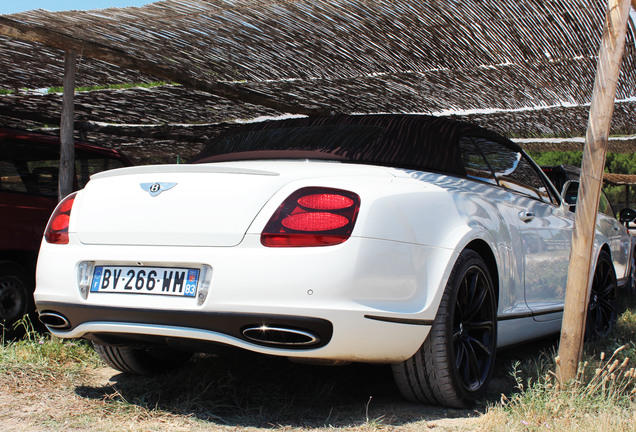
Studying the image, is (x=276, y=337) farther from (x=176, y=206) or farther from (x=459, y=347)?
(x=459, y=347)

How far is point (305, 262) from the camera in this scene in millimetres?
2883

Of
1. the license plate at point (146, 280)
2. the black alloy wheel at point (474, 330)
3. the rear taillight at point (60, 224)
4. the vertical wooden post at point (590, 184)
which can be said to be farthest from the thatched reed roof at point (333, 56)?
the license plate at point (146, 280)

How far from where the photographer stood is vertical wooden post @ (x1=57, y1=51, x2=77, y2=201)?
17.9 ft

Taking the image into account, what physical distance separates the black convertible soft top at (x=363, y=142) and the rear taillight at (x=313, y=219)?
2.75 feet

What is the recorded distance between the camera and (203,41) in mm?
5590

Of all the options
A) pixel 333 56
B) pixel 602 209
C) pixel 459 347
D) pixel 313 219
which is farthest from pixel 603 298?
pixel 313 219

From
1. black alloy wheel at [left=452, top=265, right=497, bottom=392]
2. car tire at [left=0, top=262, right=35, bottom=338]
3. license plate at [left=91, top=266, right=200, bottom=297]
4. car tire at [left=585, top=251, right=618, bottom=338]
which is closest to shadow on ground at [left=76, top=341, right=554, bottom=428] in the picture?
black alloy wheel at [left=452, top=265, right=497, bottom=392]

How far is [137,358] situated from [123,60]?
2830 mm

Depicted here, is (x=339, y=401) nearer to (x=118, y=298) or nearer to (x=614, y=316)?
(x=118, y=298)

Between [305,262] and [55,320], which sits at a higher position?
[305,262]

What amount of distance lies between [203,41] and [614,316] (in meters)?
4.04

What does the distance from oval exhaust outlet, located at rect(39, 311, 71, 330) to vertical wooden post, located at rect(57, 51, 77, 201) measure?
7.15ft

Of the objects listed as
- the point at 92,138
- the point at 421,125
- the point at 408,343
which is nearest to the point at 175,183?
the point at 408,343

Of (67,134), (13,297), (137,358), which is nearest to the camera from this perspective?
(137,358)
